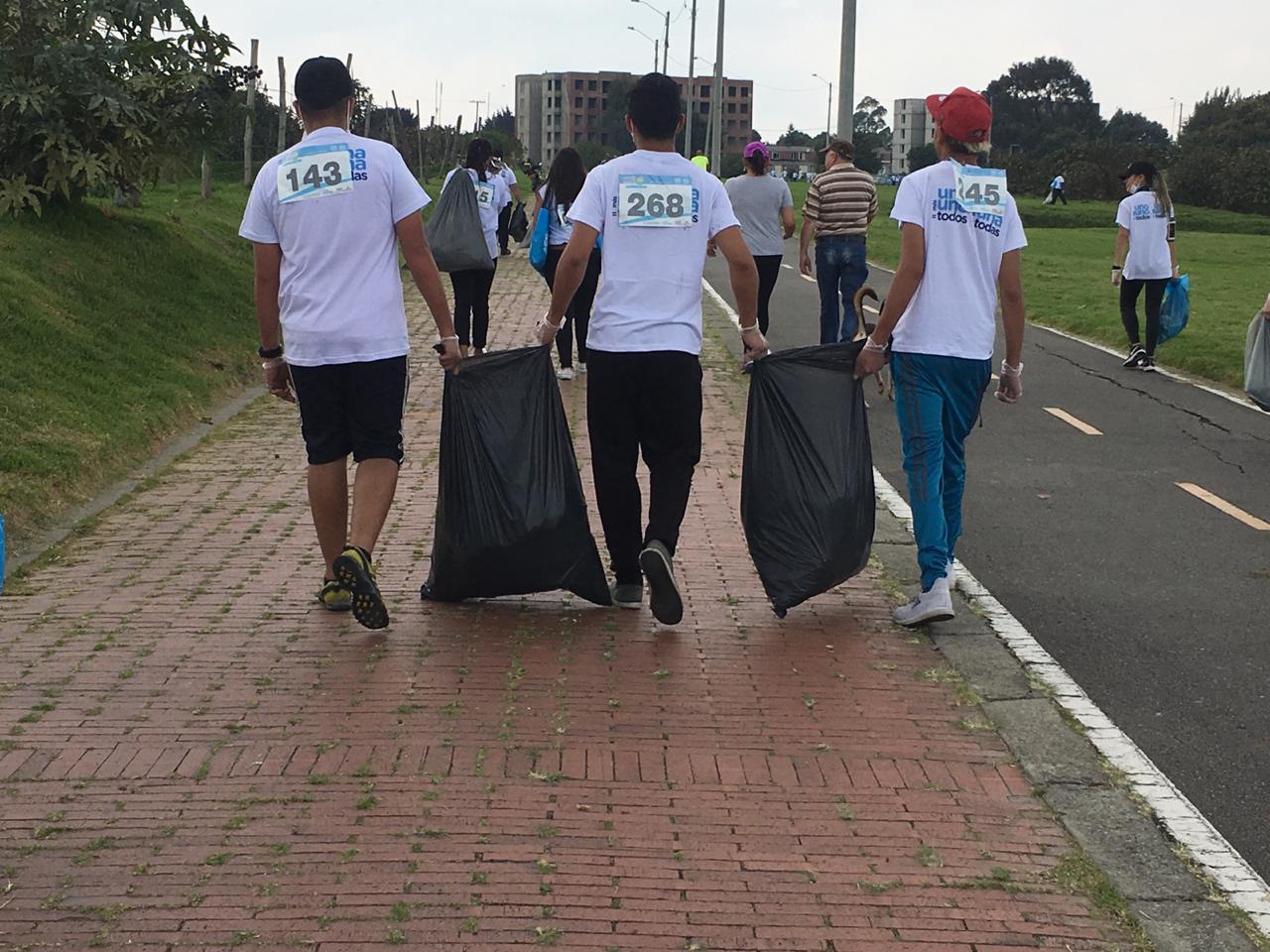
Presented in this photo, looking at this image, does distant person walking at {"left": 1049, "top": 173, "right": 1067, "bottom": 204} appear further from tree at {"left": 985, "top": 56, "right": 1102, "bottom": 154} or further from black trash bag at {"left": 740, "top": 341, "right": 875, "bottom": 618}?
black trash bag at {"left": 740, "top": 341, "right": 875, "bottom": 618}

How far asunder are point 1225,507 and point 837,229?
15.9 feet

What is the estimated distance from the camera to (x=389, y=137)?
49.9 metres

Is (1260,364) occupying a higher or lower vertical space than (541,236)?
lower

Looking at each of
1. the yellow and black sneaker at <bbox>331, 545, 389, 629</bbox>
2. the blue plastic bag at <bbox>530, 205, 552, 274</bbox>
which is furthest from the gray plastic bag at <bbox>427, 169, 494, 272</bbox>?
the yellow and black sneaker at <bbox>331, 545, 389, 629</bbox>

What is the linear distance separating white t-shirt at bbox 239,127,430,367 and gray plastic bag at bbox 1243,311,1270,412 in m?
5.81

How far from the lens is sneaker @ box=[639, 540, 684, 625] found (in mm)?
5852

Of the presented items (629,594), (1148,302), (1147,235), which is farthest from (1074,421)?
(629,594)

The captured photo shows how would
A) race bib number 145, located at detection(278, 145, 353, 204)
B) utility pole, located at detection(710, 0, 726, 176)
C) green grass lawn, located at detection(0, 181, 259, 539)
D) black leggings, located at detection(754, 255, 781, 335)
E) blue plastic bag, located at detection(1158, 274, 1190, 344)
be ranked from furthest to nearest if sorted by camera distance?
utility pole, located at detection(710, 0, 726, 176) → blue plastic bag, located at detection(1158, 274, 1190, 344) → black leggings, located at detection(754, 255, 781, 335) → green grass lawn, located at detection(0, 181, 259, 539) → race bib number 145, located at detection(278, 145, 353, 204)

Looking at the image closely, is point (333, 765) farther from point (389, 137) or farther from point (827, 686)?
point (389, 137)

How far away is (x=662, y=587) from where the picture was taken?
5.86m

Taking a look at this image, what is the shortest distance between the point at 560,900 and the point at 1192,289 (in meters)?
22.8

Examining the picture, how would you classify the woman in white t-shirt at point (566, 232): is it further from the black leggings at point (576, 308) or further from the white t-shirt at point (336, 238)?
the white t-shirt at point (336, 238)

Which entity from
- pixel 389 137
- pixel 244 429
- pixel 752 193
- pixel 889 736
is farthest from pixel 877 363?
pixel 389 137

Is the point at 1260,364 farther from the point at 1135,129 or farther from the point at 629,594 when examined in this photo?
the point at 1135,129
